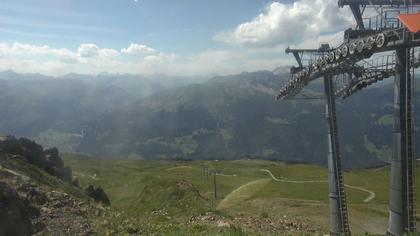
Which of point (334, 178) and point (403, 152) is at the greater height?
point (403, 152)

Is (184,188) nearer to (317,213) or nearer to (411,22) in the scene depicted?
(317,213)

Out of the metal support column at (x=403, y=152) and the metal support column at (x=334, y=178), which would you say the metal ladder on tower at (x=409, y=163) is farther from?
the metal support column at (x=334, y=178)

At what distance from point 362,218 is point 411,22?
42.5 metres

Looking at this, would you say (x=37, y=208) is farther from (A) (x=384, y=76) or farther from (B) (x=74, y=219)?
(A) (x=384, y=76)

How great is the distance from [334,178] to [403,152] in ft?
44.0

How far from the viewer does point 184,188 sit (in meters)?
73.4

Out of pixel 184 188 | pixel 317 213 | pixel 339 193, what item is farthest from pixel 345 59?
pixel 184 188

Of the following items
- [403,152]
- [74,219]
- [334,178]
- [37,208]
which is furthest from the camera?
[334,178]

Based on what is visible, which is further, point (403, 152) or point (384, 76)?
point (384, 76)

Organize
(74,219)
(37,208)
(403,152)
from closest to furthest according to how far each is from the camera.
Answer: (403,152), (74,219), (37,208)

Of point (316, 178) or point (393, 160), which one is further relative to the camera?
point (316, 178)

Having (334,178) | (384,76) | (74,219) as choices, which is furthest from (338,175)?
(74,219)

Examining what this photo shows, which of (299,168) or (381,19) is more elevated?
(381,19)

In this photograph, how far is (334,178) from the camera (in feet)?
143
